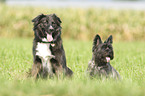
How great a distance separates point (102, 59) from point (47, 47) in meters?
1.45

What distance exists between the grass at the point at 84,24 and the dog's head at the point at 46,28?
42.5 feet

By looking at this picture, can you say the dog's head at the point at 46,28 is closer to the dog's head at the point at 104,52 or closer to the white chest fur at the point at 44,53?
the white chest fur at the point at 44,53

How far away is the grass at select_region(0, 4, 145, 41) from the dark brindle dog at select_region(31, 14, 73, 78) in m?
12.9

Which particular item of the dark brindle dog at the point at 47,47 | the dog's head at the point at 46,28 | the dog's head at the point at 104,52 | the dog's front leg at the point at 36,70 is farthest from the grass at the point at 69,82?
the dog's head at the point at 46,28

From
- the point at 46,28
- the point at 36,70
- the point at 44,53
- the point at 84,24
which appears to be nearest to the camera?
the point at 46,28

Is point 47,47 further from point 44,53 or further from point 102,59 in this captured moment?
point 102,59

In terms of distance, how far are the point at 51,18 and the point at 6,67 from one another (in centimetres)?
311

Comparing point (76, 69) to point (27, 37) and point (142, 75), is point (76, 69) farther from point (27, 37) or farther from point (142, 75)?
point (27, 37)

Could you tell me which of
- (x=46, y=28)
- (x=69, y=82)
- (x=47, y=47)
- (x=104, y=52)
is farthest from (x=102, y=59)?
(x=46, y=28)

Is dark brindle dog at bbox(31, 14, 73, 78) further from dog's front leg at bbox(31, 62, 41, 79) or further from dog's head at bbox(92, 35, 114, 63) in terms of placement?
dog's head at bbox(92, 35, 114, 63)

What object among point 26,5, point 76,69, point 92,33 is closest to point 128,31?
point 92,33

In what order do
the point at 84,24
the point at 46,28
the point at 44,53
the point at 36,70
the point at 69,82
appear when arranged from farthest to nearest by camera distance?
the point at 84,24 < the point at 36,70 < the point at 44,53 < the point at 46,28 < the point at 69,82

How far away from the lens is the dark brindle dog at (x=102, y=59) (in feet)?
20.4

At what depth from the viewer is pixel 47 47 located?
607 centimetres
